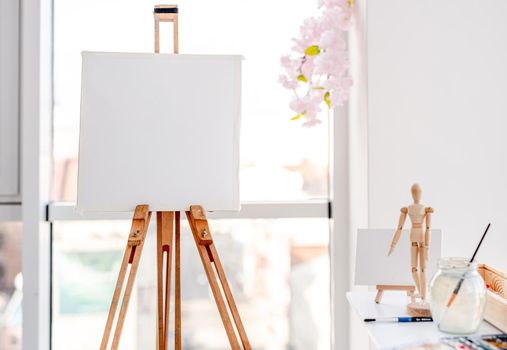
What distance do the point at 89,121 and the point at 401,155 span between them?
1.03 metres

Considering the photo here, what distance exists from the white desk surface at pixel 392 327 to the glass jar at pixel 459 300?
3cm

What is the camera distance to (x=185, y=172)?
160 cm

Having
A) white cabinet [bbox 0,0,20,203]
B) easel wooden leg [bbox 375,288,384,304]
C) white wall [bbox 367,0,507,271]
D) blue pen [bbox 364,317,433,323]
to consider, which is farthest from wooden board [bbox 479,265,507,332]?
white cabinet [bbox 0,0,20,203]

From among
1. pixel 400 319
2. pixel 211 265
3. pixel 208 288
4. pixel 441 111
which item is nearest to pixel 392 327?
pixel 400 319

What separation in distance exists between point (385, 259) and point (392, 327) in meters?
0.20

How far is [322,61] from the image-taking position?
164 centimetres

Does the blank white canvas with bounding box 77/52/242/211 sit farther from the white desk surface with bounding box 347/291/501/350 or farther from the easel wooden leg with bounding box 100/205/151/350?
the white desk surface with bounding box 347/291/501/350

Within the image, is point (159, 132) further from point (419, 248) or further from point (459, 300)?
point (459, 300)

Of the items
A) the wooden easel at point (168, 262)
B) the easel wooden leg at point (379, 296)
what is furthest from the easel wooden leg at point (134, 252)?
the easel wooden leg at point (379, 296)

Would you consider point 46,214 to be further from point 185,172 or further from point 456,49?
point 456,49

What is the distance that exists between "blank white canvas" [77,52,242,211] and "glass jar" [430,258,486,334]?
70cm

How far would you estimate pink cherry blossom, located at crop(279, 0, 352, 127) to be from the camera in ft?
5.39

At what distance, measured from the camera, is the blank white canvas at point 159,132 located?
158 cm

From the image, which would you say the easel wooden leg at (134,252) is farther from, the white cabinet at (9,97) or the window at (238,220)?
the white cabinet at (9,97)
